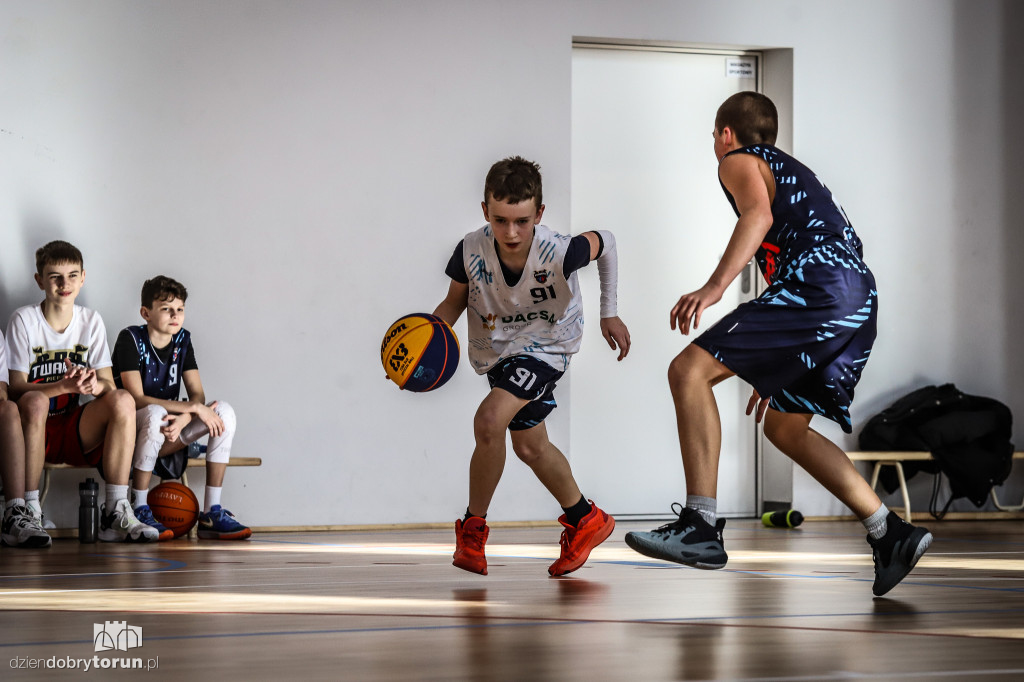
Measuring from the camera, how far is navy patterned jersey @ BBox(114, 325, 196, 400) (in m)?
4.93

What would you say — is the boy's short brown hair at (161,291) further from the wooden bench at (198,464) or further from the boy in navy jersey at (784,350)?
the boy in navy jersey at (784,350)

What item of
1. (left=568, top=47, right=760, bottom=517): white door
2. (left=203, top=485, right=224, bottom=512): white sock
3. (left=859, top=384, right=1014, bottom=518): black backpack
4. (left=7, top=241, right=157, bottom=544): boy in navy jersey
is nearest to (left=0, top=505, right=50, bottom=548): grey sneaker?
(left=7, top=241, right=157, bottom=544): boy in navy jersey

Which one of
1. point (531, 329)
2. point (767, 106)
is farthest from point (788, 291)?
point (531, 329)

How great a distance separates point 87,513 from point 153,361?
0.72m

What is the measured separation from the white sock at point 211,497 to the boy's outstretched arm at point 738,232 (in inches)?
114

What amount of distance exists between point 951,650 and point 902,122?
513 centimetres

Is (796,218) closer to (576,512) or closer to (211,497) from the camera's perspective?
(576,512)

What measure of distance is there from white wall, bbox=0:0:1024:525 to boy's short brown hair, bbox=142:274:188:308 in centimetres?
37

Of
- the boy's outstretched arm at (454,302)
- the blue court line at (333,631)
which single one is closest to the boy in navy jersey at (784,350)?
the blue court line at (333,631)

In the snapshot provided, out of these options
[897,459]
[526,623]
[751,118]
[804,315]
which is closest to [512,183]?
[751,118]

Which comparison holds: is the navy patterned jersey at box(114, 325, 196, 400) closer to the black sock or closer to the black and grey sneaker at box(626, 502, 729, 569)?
the black sock

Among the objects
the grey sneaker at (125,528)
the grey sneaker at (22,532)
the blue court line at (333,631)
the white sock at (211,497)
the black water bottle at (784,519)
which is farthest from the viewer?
the black water bottle at (784,519)

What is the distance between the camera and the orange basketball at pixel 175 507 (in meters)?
4.72

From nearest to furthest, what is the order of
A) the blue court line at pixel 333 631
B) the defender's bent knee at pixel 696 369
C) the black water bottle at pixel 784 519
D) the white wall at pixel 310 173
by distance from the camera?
the blue court line at pixel 333 631 < the defender's bent knee at pixel 696 369 < the white wall at pixel 310 173 < the black water bottle at pixel 784 519
